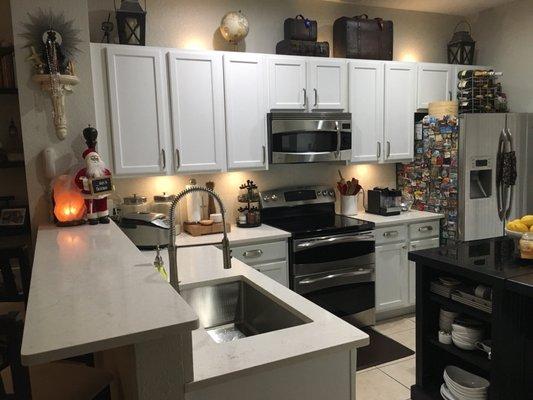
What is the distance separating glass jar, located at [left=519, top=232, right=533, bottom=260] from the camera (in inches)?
89.0

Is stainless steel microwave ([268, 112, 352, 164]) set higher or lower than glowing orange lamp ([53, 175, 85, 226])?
higher

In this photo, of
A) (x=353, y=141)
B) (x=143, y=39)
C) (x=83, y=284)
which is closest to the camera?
(x=83, y=284)

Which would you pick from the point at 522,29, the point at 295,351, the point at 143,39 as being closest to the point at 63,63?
the point at 143,39

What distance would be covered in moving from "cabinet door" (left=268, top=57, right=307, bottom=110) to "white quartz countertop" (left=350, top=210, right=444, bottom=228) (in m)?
1.16

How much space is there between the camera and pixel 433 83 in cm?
427

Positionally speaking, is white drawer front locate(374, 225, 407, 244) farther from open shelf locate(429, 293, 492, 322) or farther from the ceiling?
the ceiling

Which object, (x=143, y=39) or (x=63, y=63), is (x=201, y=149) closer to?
(x=143, y=39)

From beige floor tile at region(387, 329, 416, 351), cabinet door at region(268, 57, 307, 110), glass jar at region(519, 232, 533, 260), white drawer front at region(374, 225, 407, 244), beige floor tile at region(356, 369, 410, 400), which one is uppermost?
cabinet door at region(268, 57, 307, 110)

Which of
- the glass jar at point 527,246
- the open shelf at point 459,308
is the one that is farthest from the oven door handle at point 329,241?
the glass jar at point 527,246

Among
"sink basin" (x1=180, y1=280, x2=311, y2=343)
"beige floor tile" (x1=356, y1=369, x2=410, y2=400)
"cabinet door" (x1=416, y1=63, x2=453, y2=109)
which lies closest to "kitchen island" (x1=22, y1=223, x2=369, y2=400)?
"sink basin" (x1=180, y1=280, x2=311, y2=343)

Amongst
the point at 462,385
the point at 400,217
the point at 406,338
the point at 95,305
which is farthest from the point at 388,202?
the point at 95,305

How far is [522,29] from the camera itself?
4363mm

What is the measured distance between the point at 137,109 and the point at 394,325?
2.78m

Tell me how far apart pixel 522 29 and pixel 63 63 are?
4171 millimetres
